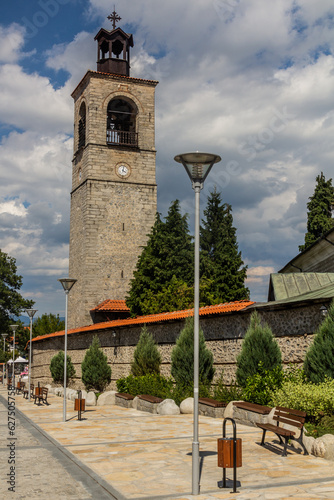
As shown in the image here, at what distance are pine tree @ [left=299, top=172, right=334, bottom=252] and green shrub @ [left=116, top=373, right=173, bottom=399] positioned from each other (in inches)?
779

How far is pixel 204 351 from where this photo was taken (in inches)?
706

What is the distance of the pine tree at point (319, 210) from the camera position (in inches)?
1442

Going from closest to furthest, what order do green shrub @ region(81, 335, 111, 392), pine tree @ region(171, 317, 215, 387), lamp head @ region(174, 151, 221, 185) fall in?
lamp head @ region(174, 151, 221, 185)
pine tree @ region(171, 317, 215, 387)
green shrub @ region(81, 335, 111, 392)

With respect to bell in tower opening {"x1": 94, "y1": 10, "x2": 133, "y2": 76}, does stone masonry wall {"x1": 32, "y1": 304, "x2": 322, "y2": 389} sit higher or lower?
lower

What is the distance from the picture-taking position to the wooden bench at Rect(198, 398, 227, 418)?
15180mm

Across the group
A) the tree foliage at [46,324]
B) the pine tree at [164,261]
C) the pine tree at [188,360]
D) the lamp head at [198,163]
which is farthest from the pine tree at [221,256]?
the lamp head at [198,163]

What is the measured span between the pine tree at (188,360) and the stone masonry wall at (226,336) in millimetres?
307

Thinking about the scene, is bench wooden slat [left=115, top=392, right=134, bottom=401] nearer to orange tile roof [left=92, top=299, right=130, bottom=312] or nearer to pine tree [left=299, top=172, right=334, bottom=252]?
orange tile roof [left=92, top=299, right=130, bottom=312]

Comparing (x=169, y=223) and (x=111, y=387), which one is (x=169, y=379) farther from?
(x=169, y=223)

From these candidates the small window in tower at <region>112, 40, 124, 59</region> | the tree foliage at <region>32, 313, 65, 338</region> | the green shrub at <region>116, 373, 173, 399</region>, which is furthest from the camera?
the tree foliage at <region>32, 313, 65, 338</region>

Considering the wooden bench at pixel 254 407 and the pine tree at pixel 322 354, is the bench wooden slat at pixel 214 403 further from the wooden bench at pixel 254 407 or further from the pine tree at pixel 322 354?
the pine tree at pixel 322 354

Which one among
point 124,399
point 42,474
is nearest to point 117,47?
point 124,399

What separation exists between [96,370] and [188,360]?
8495mm

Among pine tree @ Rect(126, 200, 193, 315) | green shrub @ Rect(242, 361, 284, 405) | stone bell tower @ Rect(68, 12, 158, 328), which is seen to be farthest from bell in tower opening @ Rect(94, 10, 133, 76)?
green shrub @ Rect(242, 361, 284, 405)
